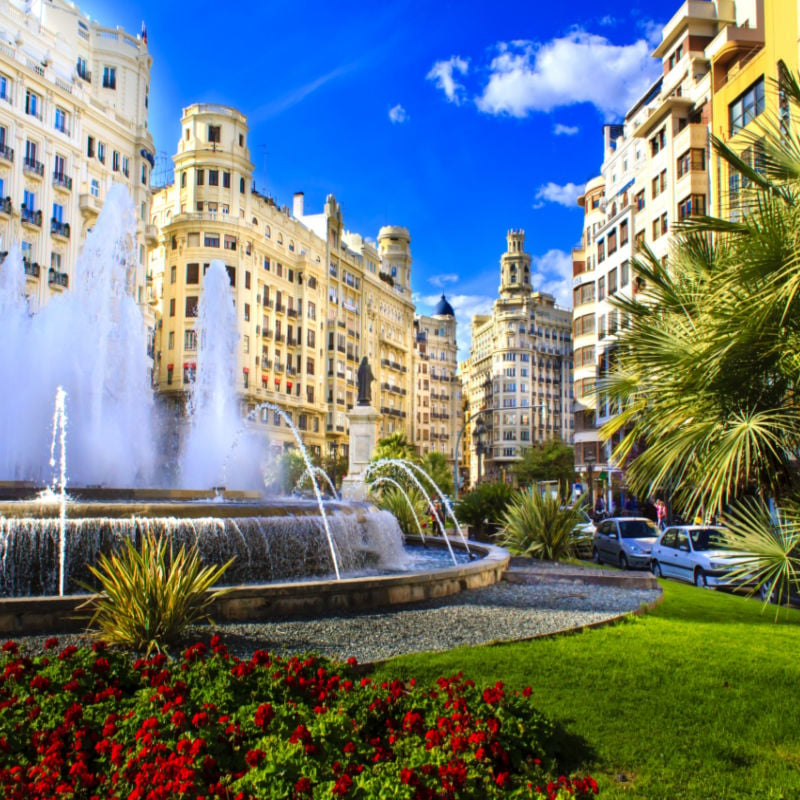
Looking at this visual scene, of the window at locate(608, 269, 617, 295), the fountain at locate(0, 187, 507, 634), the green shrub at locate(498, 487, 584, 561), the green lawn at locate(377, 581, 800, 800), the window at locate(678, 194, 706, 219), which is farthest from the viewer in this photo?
the window at locate(608, 269, 617, 295)

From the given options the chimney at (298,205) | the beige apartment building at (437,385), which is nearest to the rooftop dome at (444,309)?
the beige apartment building at (437,385)

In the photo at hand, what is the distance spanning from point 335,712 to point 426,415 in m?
106

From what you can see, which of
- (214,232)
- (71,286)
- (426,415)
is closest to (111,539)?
(71,286)

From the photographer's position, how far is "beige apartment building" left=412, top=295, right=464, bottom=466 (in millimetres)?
109875

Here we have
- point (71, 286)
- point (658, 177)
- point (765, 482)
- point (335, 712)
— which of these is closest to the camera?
point (335, 712)

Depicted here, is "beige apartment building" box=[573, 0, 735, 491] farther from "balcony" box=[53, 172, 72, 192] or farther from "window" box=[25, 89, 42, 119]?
"window" box=[25, 89, 42, 119]

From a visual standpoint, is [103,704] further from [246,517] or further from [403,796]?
[246,517]

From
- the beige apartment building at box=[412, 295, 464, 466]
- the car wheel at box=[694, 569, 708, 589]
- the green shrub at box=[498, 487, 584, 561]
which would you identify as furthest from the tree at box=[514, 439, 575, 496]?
the green shrub at box=[498, 487, 584, 561]

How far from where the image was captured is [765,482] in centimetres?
937

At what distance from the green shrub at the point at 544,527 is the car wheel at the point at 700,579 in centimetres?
269

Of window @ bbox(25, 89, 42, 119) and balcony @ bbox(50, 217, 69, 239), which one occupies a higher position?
window @ bbox(25, 89, 42, 119)

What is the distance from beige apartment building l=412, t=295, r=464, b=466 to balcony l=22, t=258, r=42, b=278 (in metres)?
64.2

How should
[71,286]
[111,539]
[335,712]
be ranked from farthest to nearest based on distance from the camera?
[71,286] < [111,539] < [335,712]

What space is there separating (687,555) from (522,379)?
365 feet
